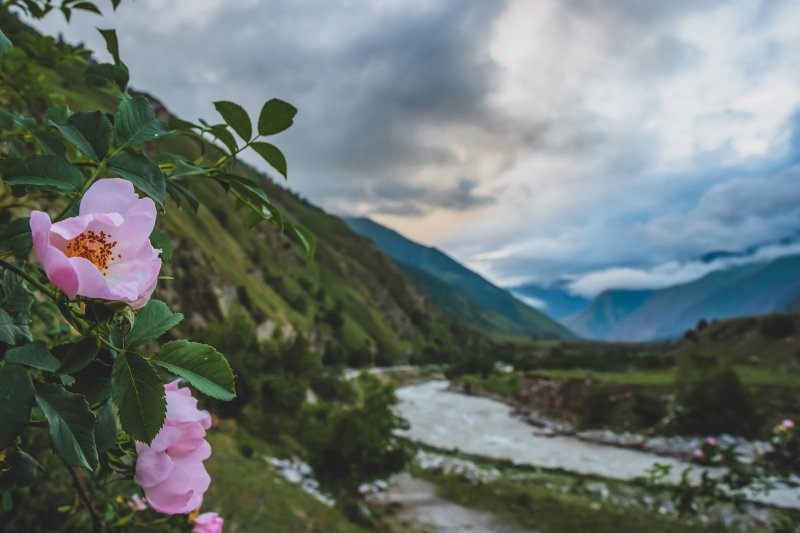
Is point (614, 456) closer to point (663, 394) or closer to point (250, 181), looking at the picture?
point (663, 394)

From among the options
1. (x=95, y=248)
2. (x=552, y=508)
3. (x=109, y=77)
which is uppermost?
(x=109, y=77)

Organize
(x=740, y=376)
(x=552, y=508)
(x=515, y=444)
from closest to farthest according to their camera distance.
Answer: (x=552, y=508), (x=515, y=444), (x=740, y=376)

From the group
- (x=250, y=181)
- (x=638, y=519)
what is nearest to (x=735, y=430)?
(x=638, y=519)

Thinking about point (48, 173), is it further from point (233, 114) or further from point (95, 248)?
point (233, 114)

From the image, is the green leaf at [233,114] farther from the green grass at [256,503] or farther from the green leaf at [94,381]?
the green grass at [256,503]

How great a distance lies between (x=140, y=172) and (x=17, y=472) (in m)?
0.59

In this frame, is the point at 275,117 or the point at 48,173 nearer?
the point at 48,173

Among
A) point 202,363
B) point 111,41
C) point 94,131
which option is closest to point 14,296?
point 94,131

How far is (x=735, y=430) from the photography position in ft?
98.5

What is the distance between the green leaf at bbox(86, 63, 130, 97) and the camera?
1422 mm

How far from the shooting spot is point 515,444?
32781 millimetres

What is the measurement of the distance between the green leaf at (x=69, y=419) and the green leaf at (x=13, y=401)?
24mm

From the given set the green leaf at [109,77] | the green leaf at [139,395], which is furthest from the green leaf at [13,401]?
the green leaf at [109,77]

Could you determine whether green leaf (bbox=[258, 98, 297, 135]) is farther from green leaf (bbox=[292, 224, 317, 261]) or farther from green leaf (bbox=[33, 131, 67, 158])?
green leaf (bbox=[33, 131, 67, 158])
